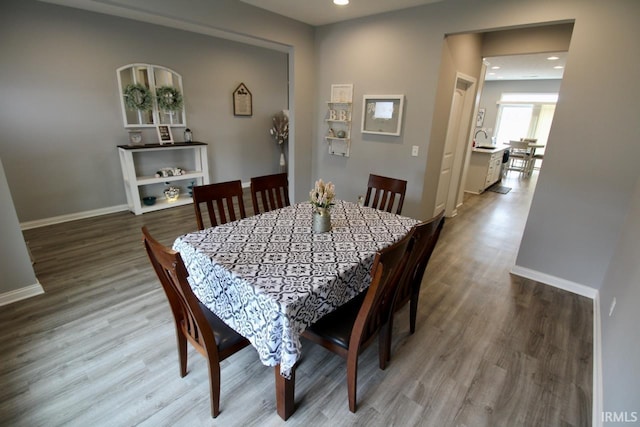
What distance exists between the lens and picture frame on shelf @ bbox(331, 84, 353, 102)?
3.96 meters

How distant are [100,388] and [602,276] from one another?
12.9 feet

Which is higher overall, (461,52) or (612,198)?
(461,52)

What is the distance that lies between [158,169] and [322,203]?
3.99 m

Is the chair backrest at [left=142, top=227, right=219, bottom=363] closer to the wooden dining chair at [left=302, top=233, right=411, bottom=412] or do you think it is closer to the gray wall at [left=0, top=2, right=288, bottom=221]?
the wooden dining chair at [left=302, top=233, right=411, bottom=412]

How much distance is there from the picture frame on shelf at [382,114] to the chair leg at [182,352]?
307 centimetres

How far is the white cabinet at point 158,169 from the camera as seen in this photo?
4.41 meters

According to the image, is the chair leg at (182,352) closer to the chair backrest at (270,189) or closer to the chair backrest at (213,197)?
the chair backrest at (213,197)

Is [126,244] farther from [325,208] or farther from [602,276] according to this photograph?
[602,276]

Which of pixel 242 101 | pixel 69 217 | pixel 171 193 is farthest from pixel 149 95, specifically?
pixel 69 217

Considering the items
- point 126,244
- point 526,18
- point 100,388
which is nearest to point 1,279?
point 126,244

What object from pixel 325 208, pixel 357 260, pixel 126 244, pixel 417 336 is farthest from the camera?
pixel 126 244

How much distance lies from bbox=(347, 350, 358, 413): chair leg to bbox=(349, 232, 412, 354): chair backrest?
0.04 meters

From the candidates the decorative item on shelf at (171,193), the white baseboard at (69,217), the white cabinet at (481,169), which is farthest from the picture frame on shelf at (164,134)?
the white cabinet at (481,169)

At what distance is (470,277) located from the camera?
10.0 feet
